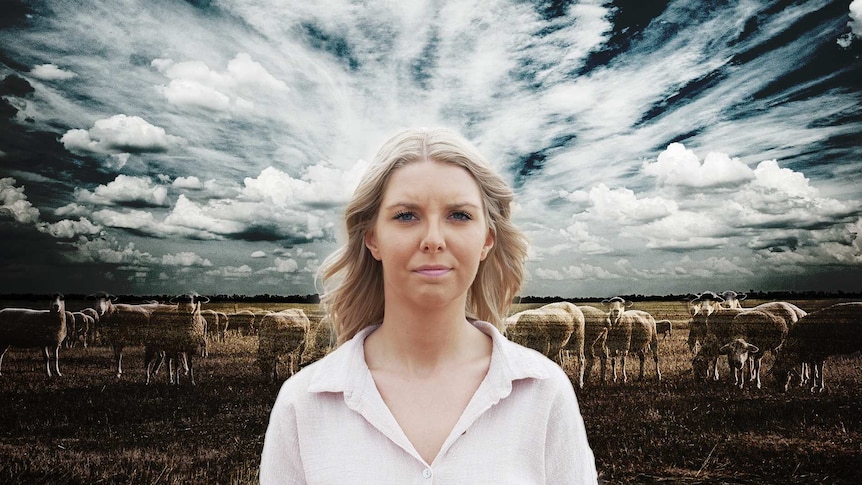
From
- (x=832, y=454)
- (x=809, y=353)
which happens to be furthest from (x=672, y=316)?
(x=832, y=454)

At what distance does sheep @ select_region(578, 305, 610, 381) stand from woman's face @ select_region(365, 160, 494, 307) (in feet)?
18.4

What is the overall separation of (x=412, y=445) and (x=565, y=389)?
0.39 m

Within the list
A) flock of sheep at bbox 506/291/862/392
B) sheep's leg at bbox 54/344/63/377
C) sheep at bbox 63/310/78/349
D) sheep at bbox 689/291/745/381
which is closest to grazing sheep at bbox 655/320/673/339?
flock of sheep at bbox 506/291/862/392

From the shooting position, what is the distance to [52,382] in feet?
24.2

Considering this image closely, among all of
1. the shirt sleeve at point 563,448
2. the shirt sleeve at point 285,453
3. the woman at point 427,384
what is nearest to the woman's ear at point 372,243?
the woman at point 427,384

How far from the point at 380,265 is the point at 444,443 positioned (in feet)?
1.81

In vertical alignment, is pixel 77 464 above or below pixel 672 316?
below

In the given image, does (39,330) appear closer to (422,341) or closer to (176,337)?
(176,337)

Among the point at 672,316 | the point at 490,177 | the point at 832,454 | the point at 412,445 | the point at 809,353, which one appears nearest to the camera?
the point at 412,445

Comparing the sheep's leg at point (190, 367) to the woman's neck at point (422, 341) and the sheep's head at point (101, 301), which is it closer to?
the sheep's head at point (101, 301)

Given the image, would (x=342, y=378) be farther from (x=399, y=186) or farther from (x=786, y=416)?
(x=786, y=416)

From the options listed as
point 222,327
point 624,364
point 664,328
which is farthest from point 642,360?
point 222,327

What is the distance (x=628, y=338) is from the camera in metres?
6.85

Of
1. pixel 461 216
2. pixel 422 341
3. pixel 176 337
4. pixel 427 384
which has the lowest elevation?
pixel 176 337
